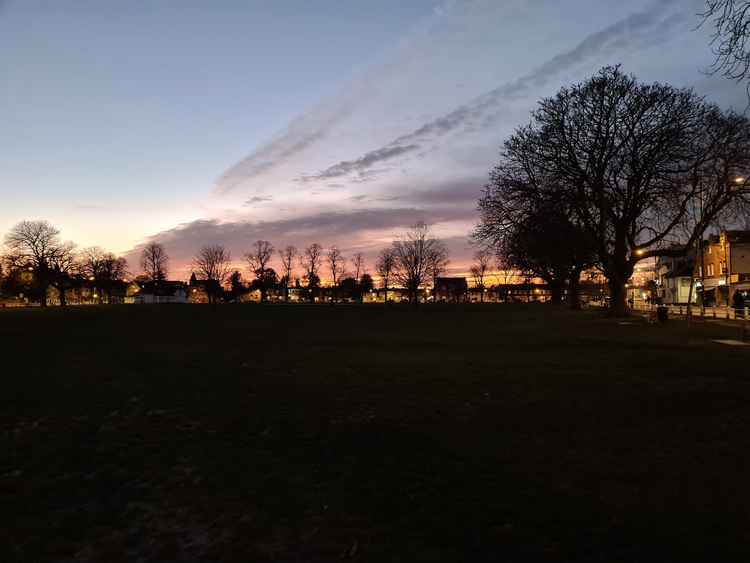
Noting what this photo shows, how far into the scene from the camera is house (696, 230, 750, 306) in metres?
62.8

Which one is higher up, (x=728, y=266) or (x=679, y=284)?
(x=728, y=266)

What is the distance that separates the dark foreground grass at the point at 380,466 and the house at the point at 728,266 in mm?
58475

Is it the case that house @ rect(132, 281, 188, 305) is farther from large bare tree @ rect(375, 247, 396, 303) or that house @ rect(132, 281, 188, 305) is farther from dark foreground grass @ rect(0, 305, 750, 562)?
dark foreground grass @ rect(0, 305, 750, 562)

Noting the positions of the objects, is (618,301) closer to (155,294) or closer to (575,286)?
(575,286)

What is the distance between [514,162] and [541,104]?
158 inches

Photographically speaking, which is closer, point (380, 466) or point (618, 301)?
point (380, 466)

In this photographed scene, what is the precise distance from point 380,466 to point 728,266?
7468cm

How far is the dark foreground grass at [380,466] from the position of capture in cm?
468

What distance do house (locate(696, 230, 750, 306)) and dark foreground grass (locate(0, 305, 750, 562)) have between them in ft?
192

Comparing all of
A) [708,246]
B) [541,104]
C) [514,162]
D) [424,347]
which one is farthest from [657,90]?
[708,246]

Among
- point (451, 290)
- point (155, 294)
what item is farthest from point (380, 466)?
point (155, 294)

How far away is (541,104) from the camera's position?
114 feet

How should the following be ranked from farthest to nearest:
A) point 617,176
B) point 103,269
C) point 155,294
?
point 155,294, point 103,269, point 617,176

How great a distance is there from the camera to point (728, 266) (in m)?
66.7
